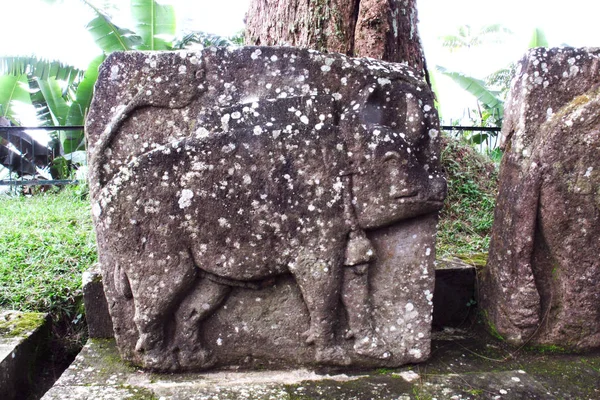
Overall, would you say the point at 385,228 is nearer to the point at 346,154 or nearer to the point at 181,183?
the point at 346,154

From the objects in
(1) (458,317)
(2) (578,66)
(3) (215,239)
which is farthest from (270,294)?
(2) (578,66)

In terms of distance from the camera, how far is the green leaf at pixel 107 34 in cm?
601

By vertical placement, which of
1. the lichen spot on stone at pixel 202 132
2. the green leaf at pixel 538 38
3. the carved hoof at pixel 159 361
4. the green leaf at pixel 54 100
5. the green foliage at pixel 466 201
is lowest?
the carved hoof at pixel 159 361

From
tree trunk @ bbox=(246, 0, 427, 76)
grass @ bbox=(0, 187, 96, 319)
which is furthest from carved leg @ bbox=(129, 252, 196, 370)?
tree trunk @ bbox=(246, 0, 427, 76)

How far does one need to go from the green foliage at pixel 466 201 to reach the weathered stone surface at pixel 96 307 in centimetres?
236

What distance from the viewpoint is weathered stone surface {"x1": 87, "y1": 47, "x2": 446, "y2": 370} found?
224 centimetres

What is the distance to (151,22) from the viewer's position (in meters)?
6.34

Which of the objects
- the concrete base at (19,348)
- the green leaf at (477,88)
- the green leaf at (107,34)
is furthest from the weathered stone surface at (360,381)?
the green leaf at (477,88)

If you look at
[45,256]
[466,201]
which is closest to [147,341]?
[45,256]

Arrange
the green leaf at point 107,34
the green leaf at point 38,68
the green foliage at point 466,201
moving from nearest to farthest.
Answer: the green foliage at point 466,201
the green leaf at point 38,68
the green leaf at point 107,34

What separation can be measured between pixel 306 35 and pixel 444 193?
2449 millimetres

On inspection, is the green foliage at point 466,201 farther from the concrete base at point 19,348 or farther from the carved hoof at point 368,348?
the concrete base at point 19,348

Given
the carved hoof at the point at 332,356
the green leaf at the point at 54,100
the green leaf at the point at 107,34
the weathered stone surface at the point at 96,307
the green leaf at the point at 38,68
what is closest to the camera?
the carved hoof at the point at 332,356

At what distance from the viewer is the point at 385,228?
242 cm
